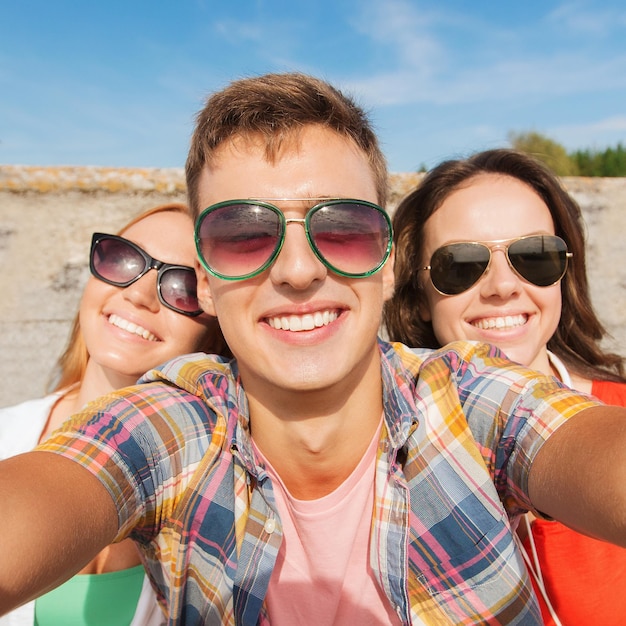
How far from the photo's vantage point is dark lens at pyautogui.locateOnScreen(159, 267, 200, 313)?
230cm

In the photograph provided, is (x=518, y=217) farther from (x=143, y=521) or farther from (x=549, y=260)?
(x=143, y=521)

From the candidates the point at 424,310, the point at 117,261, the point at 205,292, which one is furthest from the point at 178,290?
the point at 424,310

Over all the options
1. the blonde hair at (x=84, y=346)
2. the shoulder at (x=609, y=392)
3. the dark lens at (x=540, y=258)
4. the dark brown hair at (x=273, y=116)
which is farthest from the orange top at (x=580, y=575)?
the blonde hair at (x=84, y=346)

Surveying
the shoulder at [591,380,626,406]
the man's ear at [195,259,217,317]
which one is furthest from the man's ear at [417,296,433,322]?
the man's ear at [195,259,217,317]

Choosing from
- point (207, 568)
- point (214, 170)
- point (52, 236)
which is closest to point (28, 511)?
point (207, 568)

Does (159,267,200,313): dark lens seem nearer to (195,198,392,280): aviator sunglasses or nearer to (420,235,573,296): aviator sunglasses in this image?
(195,198,392,280): aviator sunglasses

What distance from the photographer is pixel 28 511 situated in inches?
40.1

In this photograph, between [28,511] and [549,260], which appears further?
[549,260]

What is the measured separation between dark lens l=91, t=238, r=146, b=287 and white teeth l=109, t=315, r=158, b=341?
16 centimetres

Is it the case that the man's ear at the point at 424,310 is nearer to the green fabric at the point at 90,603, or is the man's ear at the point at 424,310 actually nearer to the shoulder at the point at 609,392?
the shoulder at the point at 609,392

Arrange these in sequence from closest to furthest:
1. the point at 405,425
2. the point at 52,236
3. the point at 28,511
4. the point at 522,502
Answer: the point at 28,511 → the point at 522,502 → the point at 405,425 → the point at 52,236

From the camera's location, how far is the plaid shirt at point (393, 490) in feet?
4.30

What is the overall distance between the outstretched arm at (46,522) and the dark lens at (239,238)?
657mm

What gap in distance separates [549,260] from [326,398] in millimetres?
1280
